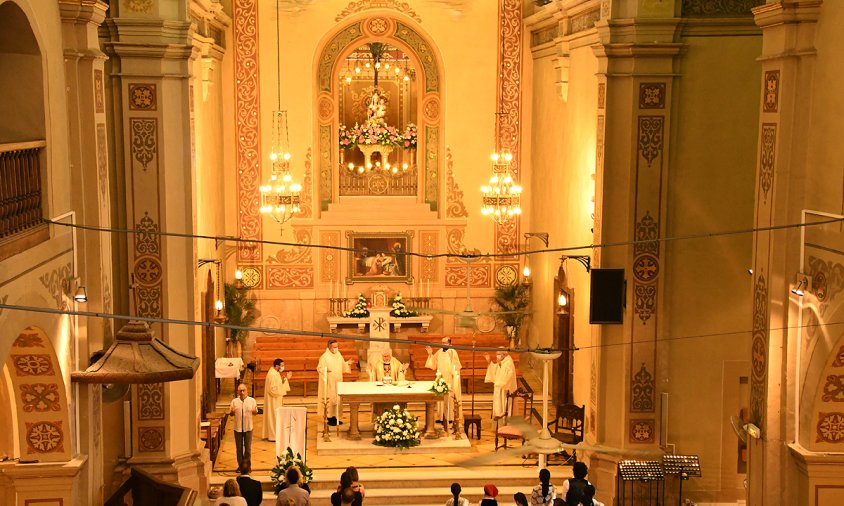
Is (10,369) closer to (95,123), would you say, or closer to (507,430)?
(95,123)

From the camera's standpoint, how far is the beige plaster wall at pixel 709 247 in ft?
46.5

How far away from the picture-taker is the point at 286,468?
48.4 ft

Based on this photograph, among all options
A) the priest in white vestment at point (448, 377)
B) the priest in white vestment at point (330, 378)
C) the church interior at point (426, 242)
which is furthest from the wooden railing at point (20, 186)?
the priest in white vestment at point (448, 377)

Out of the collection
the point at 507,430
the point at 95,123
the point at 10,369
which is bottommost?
the point at 507,430

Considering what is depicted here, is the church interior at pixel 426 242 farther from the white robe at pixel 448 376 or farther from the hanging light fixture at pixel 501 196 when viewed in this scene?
the hanging light fixture at pixel 501 196

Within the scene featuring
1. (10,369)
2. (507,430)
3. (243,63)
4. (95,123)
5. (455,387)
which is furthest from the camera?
Answer: (243,63)

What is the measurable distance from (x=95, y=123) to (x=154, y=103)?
201cm

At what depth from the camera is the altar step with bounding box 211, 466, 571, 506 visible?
593 inches

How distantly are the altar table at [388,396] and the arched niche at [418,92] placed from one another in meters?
5.75

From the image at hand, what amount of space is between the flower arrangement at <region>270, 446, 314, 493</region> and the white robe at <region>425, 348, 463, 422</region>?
300 cm

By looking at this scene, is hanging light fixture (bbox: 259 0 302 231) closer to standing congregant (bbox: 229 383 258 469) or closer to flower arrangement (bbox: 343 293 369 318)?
flower arrangement (bbox: 343 293 369 318)

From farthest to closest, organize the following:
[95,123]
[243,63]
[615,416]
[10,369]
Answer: [243,63]
[615,416]
[95,123]
[10,369]

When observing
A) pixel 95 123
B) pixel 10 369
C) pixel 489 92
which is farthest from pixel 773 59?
pixel 489 92

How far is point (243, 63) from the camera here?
2105cm
